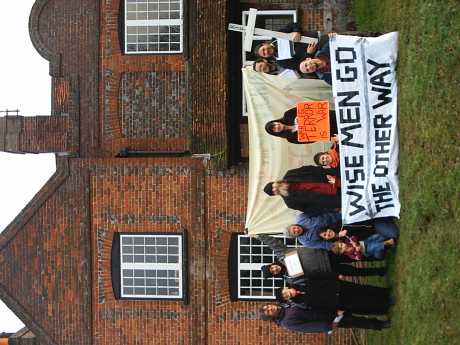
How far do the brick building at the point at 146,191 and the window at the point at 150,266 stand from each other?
0.09ft

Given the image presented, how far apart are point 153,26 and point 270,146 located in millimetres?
5076

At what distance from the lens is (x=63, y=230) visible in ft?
54.1

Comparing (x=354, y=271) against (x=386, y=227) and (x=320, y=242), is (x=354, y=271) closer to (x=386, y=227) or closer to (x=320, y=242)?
(x=320, y=242)

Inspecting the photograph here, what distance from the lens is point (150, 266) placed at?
1634 cm

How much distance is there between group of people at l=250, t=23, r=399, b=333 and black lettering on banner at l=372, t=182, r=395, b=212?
34 centimetres

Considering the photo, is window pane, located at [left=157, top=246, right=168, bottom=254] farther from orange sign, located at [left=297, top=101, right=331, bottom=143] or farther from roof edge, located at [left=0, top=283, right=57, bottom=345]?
orange sign, located at [left=297, top=101, right=331, bottom=143]

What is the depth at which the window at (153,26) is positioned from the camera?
16.4 meters

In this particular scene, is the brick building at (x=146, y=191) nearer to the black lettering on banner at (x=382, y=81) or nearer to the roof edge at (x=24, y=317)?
the roof edge at (x=24, y=317)

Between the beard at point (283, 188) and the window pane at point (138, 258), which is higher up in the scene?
the beard at point (283, 188)

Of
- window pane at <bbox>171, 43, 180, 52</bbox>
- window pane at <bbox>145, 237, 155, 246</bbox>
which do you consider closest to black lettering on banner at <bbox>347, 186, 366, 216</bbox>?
window pane at <bbox>145, 237, 155, 246</bbox>

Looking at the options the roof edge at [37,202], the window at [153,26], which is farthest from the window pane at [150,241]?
the window at [153,26]

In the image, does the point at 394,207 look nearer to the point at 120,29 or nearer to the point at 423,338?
the point at 423,338

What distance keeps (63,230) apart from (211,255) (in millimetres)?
3633

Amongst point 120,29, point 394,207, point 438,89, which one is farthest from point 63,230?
point 438,89
